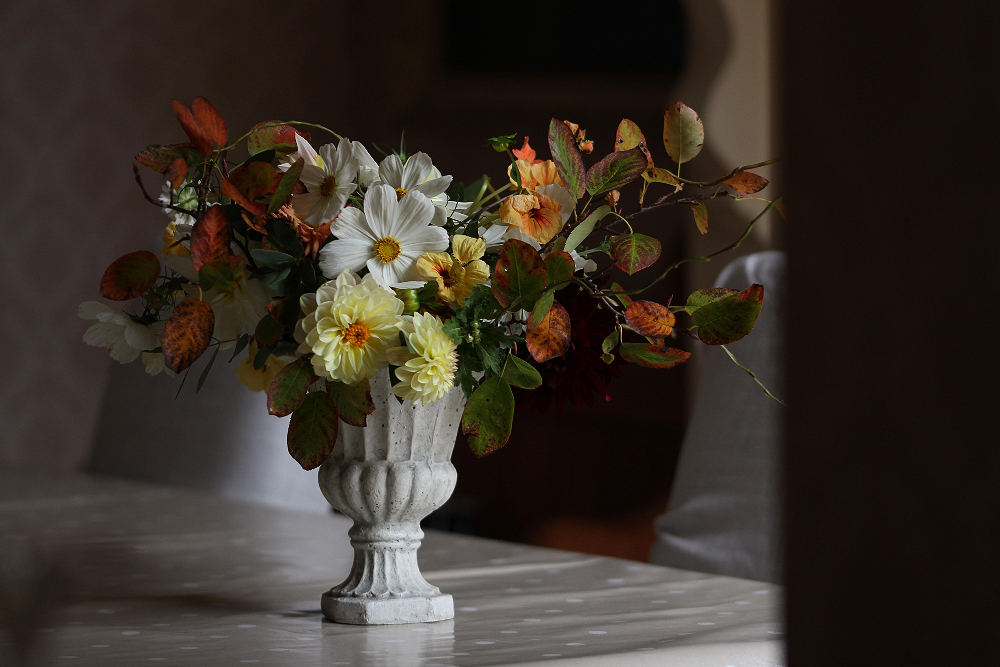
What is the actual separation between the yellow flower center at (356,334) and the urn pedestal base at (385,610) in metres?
0.19

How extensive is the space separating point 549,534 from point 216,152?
231 cm

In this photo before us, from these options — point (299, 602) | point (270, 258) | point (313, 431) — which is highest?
point (270, 258)

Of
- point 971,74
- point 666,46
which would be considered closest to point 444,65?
point 666,46

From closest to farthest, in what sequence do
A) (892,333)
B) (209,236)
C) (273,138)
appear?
(892,333) → (209,236) → (273,138)

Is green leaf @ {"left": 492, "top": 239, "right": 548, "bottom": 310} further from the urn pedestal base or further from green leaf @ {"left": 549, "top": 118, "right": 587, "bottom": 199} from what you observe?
the urn pedestal base

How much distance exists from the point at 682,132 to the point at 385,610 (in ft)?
1.20

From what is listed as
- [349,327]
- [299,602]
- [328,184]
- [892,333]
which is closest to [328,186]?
[328,184]

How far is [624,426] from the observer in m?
2.68

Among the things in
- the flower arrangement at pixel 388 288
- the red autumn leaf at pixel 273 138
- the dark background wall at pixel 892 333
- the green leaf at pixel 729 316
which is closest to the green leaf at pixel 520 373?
the flower arrangement at pixel 388 288

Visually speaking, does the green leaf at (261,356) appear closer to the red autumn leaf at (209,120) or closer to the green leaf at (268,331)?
the green leaf at (268,331)

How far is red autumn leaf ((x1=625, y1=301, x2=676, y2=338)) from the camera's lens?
60 cm

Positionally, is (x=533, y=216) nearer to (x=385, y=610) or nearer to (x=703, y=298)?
(x=703, y=298)

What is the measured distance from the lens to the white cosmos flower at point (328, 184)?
0.60m

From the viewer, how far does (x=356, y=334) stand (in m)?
0.56
